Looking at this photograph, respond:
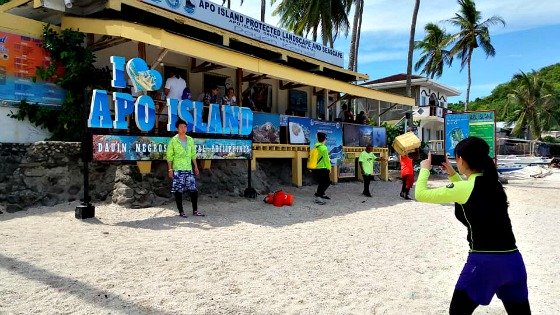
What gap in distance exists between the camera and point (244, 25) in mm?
14312

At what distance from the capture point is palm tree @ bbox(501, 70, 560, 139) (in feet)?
162

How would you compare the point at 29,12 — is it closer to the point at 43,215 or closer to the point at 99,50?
the point at 99,50

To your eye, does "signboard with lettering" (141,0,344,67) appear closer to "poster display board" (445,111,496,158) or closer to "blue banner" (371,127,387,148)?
"blue banner" (371,127,387,148)

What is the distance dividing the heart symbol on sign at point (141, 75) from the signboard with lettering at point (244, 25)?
3322 mm

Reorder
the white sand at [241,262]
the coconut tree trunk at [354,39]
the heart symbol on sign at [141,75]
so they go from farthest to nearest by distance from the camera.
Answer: the coconut tree trunk at [354,39] < the heart symbol on sign at [141,75] < the white sand at [241,262]

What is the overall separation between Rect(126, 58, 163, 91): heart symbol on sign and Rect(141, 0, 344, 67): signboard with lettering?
3322 mm

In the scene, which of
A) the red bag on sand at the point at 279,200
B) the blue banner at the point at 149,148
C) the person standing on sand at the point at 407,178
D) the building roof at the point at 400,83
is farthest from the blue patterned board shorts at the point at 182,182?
the building roof at the point at 400,83

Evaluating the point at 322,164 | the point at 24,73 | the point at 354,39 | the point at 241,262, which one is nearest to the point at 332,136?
the point at 322,164

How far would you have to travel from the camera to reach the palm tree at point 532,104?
49250mm

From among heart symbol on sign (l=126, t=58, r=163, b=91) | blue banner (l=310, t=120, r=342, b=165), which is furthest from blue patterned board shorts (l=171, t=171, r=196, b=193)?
blue banner (l=310, t=120, r=342, b=165)

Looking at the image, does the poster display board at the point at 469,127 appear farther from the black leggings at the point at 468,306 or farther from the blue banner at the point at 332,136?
the black leggings at the point at 468,306

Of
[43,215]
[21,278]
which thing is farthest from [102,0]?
[21,278]

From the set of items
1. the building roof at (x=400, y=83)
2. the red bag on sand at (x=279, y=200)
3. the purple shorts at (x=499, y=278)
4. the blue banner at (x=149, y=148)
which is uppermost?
the building roof at (x=400, y=83)

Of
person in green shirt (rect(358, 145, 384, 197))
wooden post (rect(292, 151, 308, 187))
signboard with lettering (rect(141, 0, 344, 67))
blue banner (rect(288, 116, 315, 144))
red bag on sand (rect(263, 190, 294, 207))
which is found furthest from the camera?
wooden post (rect(292, 151, 308, 187))
